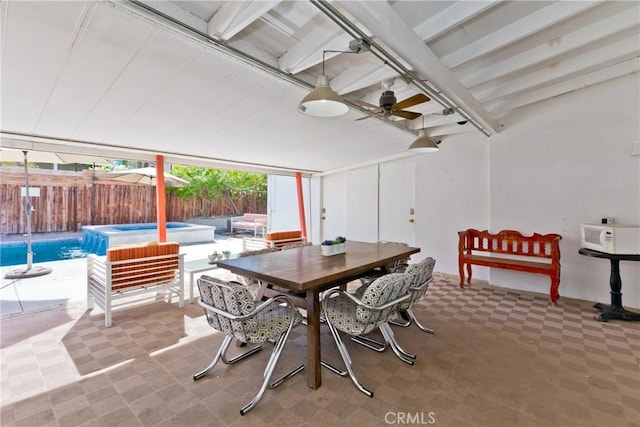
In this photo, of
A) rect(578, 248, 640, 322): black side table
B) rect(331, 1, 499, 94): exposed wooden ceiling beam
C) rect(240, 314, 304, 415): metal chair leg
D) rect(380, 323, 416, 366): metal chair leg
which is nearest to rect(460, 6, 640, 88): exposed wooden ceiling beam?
rect(331, 1, 499, 94): exposed wooden ceiling beam

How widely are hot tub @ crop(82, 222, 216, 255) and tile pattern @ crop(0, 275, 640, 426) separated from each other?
13.9ft

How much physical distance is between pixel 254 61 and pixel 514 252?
4334 mm

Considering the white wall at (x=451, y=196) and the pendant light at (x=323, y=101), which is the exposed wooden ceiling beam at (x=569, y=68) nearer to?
the white wall at (x=451, y=196)

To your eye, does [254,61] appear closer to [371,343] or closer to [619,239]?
[371,343]

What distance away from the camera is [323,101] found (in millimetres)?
1912

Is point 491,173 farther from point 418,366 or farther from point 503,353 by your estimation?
point 418,366

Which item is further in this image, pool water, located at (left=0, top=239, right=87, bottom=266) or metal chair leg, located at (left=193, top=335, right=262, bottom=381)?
pool water, located at (left=0, top=239, right=87, bottom=266)

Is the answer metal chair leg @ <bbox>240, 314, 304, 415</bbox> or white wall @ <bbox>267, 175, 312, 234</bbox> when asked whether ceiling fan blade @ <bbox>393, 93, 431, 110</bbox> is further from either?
white wall @ <bbox>267, 175, 312, 234</bbox>

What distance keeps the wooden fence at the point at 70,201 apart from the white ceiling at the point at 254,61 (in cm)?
557

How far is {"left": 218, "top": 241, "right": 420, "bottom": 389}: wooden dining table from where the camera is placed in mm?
1986

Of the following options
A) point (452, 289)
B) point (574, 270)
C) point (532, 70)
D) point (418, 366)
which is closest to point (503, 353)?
point (418, 366)

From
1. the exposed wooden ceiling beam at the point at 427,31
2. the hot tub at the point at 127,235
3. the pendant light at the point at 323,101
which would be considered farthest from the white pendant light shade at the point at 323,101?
the hot tub at the point at 127,235

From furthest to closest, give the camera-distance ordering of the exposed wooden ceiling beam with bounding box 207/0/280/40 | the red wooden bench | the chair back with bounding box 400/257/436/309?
1. the red wooden bench
2. the chair back with bounding box 400/257/436/309
3. the exposed wooden ceiling beam with bounding box 207/0/280/40

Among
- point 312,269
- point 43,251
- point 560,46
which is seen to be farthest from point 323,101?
point 43,251
